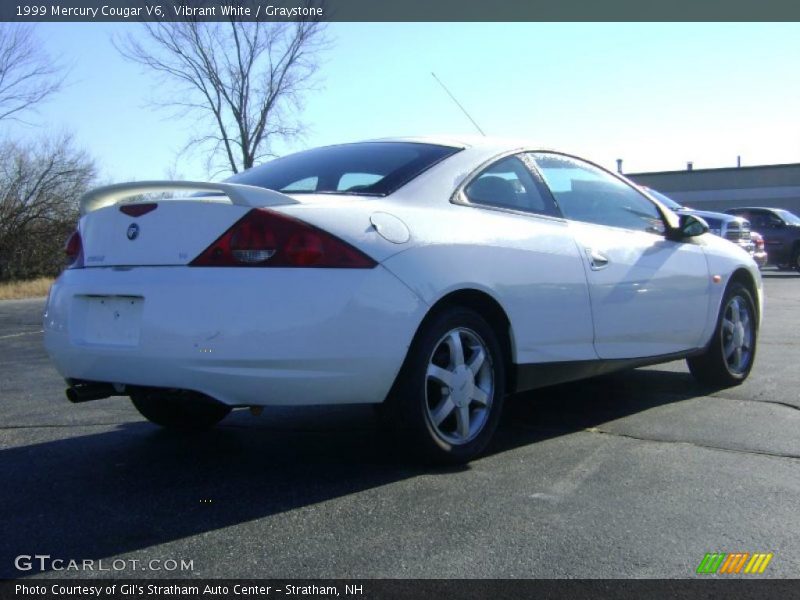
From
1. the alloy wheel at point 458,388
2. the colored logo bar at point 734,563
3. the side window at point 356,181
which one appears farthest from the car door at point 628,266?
the colored logo bar at point 734,563

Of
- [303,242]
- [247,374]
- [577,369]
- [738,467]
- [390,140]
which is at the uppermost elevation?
[390,140]

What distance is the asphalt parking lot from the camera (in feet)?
9.25

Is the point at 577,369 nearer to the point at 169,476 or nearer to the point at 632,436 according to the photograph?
the point at 632,436

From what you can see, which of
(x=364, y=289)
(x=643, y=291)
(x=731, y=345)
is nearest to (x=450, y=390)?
(x=364, y=289)

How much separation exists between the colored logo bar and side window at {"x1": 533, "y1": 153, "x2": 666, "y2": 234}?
2300 mm

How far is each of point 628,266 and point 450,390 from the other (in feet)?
5.36

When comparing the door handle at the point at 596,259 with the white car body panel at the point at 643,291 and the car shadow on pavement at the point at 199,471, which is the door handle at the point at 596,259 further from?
the car shadow on pavement at the point at 199,471

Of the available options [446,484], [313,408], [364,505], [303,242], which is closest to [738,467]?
[446,484]

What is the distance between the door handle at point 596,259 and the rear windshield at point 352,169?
968mm

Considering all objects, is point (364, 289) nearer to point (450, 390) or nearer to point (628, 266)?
point (450, 390)

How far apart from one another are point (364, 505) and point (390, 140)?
2.12 m

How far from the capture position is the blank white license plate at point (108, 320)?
3484mm

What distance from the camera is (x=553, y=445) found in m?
4.29

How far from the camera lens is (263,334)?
331cm
